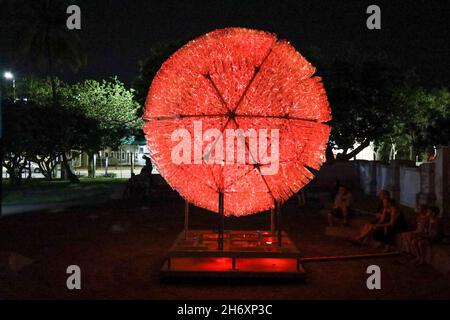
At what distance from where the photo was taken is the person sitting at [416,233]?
10.6 m

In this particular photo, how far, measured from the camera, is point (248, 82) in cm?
927

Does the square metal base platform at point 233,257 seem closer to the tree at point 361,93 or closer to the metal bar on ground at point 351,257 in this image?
the metal bar on ground at point 351,257

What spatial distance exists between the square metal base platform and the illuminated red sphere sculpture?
95 centimetres

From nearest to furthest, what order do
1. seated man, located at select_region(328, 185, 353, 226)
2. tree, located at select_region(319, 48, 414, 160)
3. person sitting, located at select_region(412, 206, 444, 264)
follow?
person sitting, located at select_region(412, 206, 444, 264), seated man, located at select_region(328, 185, 353, 226), tree, located at select_region(319, 48, 414, 160)

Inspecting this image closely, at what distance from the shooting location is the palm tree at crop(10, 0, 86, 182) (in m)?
38.9

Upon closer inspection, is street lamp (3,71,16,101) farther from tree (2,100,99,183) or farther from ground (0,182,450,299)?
ground (0,182,450,299)

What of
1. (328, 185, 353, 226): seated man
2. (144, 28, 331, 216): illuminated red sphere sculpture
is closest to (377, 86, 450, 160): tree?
(328, 185, 353, 226): seated man

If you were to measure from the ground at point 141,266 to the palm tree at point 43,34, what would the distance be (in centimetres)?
2334

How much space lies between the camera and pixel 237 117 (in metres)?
9.20

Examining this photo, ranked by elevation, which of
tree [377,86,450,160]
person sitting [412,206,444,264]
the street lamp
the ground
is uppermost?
the street lamp

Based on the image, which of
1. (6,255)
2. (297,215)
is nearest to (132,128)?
(297,215)

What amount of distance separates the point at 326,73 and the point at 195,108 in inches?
1212

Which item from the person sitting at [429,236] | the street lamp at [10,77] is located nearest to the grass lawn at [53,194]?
the street lamp at [10,77]

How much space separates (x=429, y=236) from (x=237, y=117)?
13.5 feet
